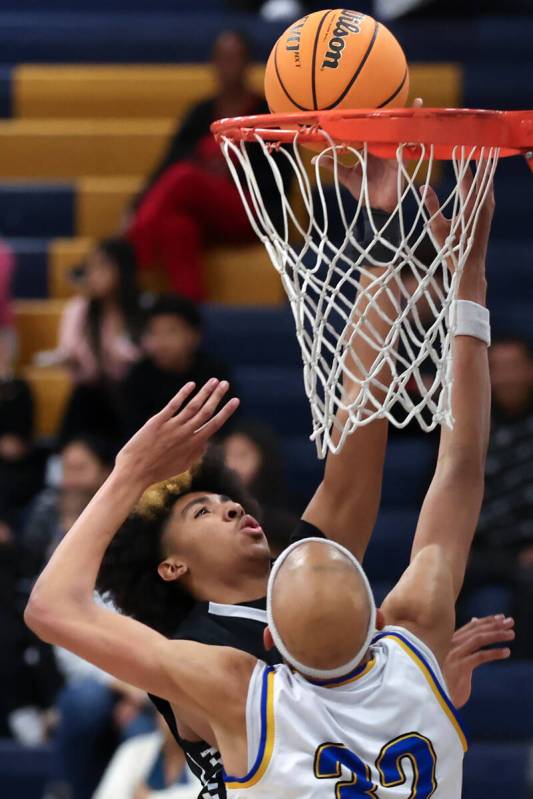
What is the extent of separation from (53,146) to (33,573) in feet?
→ 10.4

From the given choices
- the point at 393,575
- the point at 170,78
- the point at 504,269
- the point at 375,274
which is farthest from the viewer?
the point at 170,78

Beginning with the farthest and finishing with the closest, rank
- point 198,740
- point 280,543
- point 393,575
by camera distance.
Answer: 1. point 393,575
2. point 280,543
3. point 198,740

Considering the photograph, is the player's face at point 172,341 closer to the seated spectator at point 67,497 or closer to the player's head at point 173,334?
the player's head at point 173,334

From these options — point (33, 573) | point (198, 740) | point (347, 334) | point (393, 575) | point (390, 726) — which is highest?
point (347, 334)

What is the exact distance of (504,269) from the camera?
745cm

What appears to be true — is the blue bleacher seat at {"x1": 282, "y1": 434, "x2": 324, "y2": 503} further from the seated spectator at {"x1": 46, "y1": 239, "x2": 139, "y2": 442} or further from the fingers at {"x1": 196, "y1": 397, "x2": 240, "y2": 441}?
the fingers at {"x1": 196, "y1": 397, "x2": 240, "y2": 441}

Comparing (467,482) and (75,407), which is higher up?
(467,482)

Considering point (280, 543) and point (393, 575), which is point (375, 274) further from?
point (393, 575)

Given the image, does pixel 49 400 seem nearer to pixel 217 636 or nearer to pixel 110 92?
pixel 110 92

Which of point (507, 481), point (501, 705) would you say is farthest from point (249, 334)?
point (501, 705)

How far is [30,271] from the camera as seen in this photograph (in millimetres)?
7859

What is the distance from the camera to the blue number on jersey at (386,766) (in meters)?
2.48

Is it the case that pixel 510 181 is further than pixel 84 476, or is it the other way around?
pixel 510 181

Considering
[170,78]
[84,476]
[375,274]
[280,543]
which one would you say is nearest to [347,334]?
[375,274]
